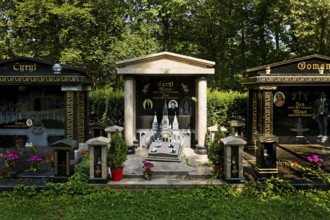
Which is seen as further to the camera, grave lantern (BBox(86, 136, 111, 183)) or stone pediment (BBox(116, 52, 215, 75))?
stone pediment (BBox(116, 52, 215, 75))

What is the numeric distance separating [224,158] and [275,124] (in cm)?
714

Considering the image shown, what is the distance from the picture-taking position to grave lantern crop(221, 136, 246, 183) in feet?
30.1

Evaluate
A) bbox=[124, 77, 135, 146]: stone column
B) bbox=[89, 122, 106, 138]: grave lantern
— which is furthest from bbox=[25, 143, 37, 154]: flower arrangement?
bbox=[124, 77, 135, 146]: stone column

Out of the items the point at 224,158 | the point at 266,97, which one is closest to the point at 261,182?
the point at 224,158

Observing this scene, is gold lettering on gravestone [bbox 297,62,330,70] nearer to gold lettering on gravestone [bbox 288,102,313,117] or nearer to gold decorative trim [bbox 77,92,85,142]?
gold lettering on gravestone [bbox 288,102,313,117]

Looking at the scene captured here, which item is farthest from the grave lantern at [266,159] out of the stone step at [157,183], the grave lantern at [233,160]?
the stone step at [157,183]

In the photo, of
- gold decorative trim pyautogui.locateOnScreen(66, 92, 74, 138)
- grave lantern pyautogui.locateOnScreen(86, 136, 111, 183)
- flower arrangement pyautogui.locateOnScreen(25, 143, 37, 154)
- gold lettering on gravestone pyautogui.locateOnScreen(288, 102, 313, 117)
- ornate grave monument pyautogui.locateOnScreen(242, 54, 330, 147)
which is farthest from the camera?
gold lettering on gravestone pyautogui.locateOnScreen(288, 102, 313, 117)

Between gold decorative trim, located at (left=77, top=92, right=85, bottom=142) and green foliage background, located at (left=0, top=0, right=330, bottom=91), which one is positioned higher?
green foliage background, located at (left=0, top=0, right=330, bottom=91)

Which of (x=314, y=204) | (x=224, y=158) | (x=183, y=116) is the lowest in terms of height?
(x=314, y=204)

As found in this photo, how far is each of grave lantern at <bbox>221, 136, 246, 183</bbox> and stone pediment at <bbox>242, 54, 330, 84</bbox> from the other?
4795mm

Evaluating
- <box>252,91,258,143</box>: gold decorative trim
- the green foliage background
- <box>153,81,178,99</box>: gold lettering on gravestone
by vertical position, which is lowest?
<box>252,91,258,143</box>: gold decorative trim

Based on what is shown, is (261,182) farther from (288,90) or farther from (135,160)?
(288,90)

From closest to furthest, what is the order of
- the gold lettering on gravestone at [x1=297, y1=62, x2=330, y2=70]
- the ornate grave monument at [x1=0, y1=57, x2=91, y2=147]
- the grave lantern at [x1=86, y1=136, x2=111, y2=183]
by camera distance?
1. the grave lantern at [x1=86, y1=136, x2=111, y2=183]
2. the gold lettering on gravestone at [x1=297, y1=62, x2=330, y2=70]
3. the ornate grave monument at [x1=0, y1=57, x2=91, y2=147]

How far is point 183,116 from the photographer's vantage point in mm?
15102
